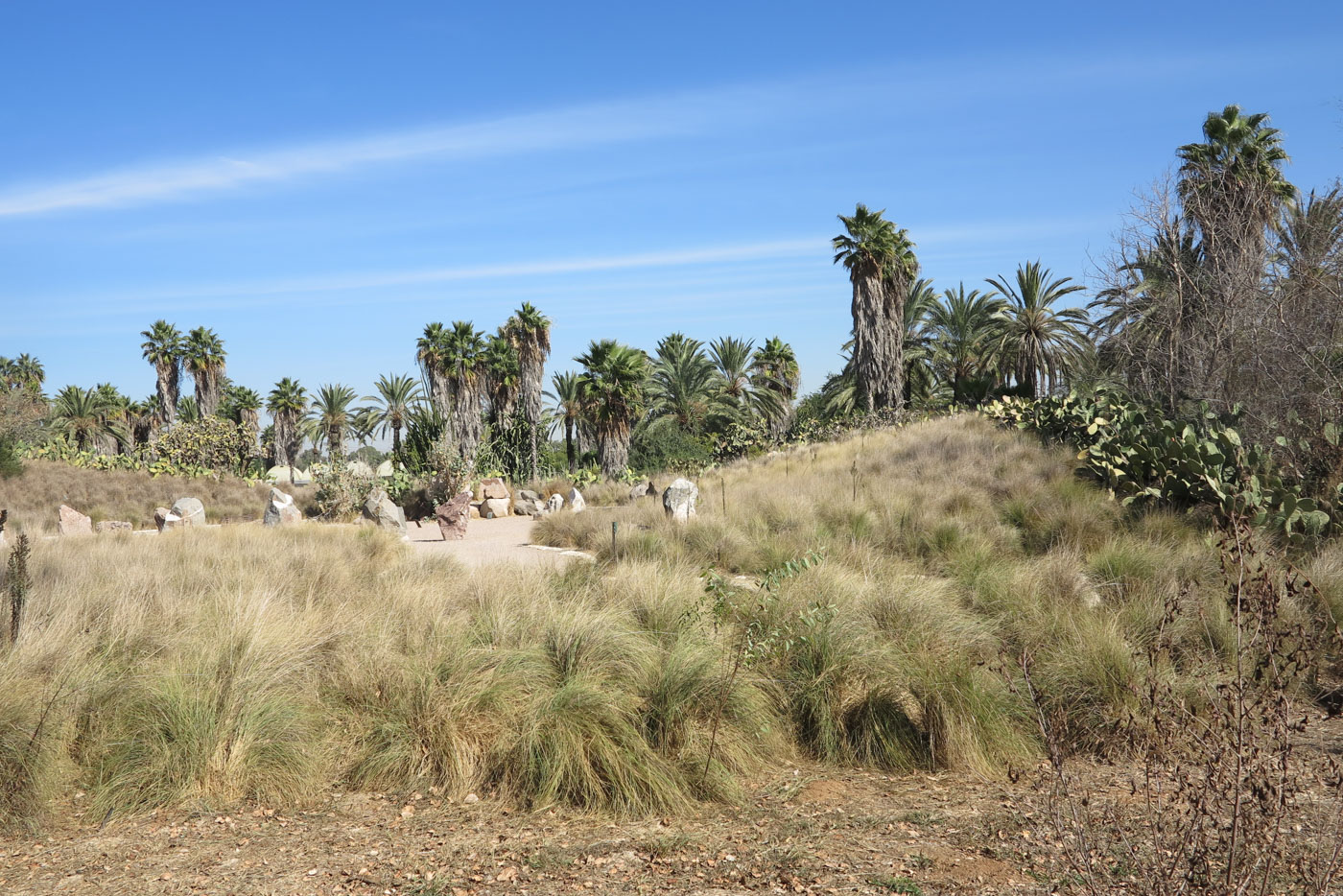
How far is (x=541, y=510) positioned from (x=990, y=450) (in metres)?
10.6

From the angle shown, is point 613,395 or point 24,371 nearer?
point 613,395

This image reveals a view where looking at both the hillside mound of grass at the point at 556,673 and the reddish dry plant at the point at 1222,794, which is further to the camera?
the hillside mound of grass at the point at 556,673

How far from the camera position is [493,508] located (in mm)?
22297

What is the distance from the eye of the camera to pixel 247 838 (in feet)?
14.1

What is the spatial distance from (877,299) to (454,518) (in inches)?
720

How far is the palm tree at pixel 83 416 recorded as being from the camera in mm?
45562

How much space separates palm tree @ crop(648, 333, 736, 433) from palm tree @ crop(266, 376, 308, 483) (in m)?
22.4

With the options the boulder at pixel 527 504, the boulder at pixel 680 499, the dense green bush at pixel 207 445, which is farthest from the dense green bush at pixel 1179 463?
the dense green bush at pixel 207 445

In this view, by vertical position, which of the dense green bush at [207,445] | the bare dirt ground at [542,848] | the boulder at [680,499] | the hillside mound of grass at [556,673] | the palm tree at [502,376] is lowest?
the bare dirt ground at [542,848]

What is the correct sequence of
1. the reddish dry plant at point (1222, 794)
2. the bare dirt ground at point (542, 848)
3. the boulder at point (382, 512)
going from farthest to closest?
the boulder at point (382, 512), the bare dirt ground at point (542, 848), the reddish dry plant at point (1222, 794)

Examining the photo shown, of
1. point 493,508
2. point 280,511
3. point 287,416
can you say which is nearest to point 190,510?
point 280,511

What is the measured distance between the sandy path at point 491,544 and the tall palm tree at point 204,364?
30.1 m

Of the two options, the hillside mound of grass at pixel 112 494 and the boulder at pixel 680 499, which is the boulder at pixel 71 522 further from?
the boulder at pixel 680 499

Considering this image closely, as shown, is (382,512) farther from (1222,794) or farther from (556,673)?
(1222,794)
